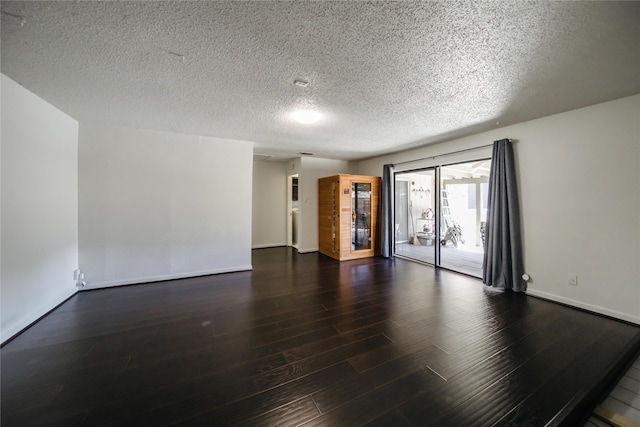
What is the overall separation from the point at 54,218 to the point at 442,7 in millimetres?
4323

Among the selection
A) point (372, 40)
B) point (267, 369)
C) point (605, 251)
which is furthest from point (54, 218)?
point (605, 251)

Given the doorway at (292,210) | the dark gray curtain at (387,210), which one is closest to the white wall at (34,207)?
the doorway at (292,210)

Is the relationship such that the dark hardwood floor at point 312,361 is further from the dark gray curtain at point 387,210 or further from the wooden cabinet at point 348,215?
the dark gray curtain at point 387,210

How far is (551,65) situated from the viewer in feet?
6.08

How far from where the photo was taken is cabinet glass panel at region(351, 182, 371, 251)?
566 cm

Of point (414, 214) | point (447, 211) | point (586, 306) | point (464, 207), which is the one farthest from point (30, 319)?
point (464, 207)

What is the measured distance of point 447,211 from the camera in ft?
22.2

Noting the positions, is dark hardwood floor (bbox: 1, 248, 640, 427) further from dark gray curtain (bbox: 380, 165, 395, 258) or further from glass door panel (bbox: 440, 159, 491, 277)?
glass door panel (bbox: 440, 159, 491, 277)

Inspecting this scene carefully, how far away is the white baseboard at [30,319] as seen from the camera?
2.05 metres

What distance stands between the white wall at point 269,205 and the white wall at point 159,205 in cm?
238

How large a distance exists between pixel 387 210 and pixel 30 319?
569 cm

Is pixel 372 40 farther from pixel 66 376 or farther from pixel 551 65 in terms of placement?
pixel 66 376

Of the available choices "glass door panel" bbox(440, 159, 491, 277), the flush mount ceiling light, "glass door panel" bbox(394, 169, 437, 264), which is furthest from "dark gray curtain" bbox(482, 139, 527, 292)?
the flush mount ceiling light

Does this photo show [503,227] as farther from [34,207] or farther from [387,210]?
[34,207]
